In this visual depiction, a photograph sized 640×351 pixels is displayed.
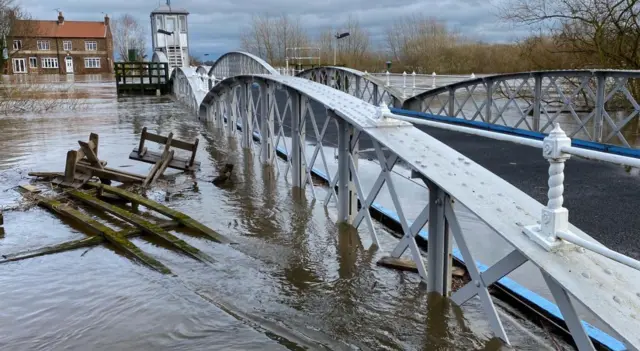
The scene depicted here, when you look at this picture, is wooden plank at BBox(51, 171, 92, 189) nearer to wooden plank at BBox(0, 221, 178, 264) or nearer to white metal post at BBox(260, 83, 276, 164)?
wooden plank at BBox(0, 221, 178, 264)

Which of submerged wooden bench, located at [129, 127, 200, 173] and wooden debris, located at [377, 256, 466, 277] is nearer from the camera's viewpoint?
wooden debris, located at [377, 256, 466, 277]

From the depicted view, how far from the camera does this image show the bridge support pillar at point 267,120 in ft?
34.9

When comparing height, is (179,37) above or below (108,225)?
above

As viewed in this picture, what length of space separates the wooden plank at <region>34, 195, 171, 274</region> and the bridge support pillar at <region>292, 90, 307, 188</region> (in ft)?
10.6

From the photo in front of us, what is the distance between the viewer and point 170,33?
44312 millimetres

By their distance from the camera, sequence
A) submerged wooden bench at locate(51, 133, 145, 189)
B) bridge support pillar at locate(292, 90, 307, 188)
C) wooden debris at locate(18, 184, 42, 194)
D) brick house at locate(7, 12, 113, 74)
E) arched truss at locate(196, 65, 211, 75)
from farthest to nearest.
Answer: brick house at locate(7, 12, 113, 74), arched truss at locate(196, 65, 211, 75), submerged wooden bench at locate(51, 133, 145, 189), wooden debris at locate(18, 184, 42, 194), bridge support pillar at locate(292, 90, 307, 188)

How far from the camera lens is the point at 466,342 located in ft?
13.9

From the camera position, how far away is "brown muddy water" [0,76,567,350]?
4.34 meters

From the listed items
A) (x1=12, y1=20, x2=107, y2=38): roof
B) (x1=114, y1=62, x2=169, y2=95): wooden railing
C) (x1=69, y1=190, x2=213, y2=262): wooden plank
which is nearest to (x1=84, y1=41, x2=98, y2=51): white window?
(x1=12, y1=20, x2=107, y2=38): roof

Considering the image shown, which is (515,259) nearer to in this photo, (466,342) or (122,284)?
(466,342)

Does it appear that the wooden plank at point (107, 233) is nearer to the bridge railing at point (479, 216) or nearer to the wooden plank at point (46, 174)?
the wooden plank at point (46, 174)

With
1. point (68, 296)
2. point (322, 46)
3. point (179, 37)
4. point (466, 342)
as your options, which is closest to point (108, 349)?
point (68, 296)

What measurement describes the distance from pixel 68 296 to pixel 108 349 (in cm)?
126

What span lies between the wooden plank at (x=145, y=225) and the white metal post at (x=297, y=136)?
275 cm
